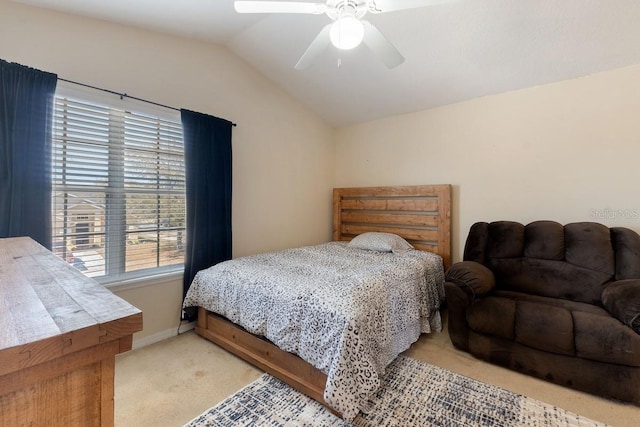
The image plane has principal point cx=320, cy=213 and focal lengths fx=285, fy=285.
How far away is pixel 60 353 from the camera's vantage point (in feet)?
1.63

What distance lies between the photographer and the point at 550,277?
8.02 ft

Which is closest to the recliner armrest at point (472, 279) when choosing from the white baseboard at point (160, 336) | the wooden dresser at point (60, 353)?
the wooden dresser at point (60, 353)

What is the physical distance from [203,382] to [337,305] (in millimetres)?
1124

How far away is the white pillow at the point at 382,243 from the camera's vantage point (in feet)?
10.4

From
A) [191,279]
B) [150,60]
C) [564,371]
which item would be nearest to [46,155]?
[150,60]

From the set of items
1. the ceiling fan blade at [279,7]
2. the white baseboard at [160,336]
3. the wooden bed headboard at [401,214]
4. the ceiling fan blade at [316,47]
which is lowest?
the white baseboard at [160,336]

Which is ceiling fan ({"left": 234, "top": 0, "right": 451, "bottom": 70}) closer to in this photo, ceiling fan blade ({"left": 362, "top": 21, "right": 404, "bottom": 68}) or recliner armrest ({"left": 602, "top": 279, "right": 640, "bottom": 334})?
ceiling fan blade ({"left": 362, "top": 21, "right": 404, "bottom": 68})

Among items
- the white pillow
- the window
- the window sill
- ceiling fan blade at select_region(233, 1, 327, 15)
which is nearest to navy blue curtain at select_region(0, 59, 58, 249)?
the window

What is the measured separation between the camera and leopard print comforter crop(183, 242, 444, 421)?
1.56 meters

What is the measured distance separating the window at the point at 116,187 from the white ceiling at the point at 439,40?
28.9 inches

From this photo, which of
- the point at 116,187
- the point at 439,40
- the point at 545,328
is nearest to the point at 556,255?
the point at 545,328

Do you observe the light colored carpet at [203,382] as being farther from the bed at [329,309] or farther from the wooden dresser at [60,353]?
the wooden dresser at [60,353]

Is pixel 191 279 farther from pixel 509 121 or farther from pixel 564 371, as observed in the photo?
pixel 509 121

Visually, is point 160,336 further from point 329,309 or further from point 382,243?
point 382,243
